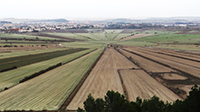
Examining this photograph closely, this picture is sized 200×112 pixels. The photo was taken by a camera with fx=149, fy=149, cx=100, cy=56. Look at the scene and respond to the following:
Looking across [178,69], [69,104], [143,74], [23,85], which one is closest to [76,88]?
[69,104]

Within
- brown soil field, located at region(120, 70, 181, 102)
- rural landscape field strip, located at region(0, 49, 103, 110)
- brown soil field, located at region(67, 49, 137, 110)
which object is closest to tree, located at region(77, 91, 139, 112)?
brown soil field, located at region(67, 49, 137, 110)

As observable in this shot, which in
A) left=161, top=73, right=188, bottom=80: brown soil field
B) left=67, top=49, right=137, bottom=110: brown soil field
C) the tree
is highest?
the tree

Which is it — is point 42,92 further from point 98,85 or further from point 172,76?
point 172,76

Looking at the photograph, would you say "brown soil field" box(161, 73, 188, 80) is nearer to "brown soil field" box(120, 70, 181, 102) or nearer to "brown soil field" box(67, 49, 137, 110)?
"brown soil field" box(120, 70, 181, 102)

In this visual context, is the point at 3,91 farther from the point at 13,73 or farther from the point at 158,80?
the point at 158,80

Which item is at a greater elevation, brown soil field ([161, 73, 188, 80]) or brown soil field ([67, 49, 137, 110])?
brown soil field ([67, 49, 137, 110])

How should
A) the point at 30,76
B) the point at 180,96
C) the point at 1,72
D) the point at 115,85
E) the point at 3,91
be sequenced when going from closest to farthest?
the point at 180,96
the point at 3,91
the point at 115,85
the point at 30,76
the point at 1,72

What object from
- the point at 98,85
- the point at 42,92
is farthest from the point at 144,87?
the point at 42,92
